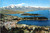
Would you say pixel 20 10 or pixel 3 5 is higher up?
pixel 3 5

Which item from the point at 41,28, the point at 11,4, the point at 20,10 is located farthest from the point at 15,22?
the point at 41,28

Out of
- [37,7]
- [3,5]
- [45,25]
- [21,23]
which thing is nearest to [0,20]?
[3,5]

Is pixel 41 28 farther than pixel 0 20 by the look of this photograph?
No

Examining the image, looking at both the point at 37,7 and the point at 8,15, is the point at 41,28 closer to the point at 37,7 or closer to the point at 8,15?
the point at 37,7

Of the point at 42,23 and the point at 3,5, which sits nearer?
the point at 42,23

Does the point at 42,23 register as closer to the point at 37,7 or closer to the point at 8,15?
the point at 37,7

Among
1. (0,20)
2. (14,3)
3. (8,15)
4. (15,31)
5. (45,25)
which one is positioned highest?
(14,3)

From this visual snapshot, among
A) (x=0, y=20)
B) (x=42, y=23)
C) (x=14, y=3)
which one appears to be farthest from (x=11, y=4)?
(x=42, y=23)

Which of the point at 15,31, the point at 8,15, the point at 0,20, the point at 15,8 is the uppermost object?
the point at 15,8

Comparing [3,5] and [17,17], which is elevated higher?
[3,5]
